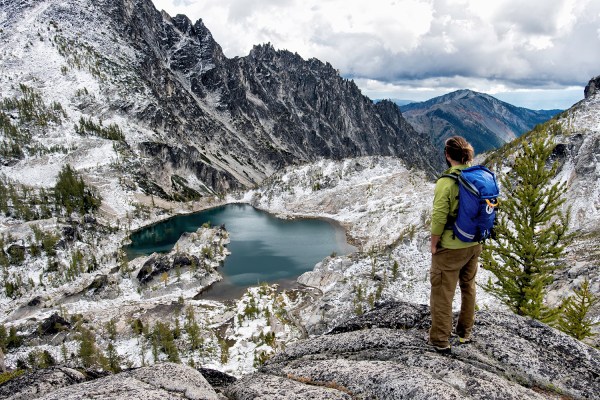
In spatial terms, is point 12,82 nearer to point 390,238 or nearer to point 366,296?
point 390,238

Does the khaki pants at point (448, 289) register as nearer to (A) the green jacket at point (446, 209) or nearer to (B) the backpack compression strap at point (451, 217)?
(A) the green jacket at point (446, 209)

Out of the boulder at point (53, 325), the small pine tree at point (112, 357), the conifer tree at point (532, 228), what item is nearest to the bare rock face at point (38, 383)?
the conifer tree at point (532, 228)

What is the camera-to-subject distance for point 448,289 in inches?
298

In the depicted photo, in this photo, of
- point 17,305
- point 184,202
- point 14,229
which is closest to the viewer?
point 17,305

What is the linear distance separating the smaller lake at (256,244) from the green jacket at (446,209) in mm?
57473

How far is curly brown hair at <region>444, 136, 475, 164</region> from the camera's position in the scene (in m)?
7.55

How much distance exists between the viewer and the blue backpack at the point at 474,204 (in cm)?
699

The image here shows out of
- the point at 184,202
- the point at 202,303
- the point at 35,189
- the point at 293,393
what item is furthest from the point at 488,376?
the point at 184,202

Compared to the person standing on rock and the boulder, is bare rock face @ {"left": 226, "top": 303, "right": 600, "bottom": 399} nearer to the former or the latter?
the person standing on rock

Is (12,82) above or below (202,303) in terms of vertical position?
above

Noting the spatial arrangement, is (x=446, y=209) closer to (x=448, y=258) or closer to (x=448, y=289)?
(x=448, y=258)

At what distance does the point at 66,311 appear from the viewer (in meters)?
54.6

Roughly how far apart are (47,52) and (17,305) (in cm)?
17420

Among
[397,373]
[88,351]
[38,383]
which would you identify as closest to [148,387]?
[38,383]
